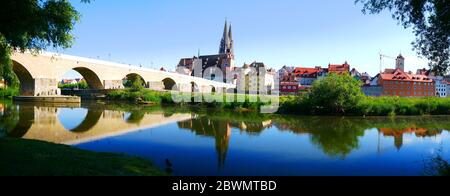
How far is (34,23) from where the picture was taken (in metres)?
11.1

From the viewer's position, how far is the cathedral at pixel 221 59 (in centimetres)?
11488

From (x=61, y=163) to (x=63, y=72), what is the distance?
133 feet

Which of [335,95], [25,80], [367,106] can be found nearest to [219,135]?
[335,95]

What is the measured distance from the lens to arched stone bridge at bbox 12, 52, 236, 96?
39759mm

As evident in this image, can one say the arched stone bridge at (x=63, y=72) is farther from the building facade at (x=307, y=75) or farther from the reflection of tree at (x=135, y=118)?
the building facade at (x=307, y=75)

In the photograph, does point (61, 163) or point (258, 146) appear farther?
point (258, 146)

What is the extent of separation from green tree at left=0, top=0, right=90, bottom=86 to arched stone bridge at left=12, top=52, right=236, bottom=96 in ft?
56.6

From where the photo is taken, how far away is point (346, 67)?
85.2 meters

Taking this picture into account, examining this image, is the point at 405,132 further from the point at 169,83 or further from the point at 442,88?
the point at 442,88

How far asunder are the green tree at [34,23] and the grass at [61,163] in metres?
3.50

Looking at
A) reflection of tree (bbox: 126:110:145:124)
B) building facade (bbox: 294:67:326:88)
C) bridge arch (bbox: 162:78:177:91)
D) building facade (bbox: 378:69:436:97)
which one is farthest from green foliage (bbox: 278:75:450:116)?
building facade (bbox: 294:67:326:88)

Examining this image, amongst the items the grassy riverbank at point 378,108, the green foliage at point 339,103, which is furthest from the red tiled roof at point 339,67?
the green foliage at point 339,103

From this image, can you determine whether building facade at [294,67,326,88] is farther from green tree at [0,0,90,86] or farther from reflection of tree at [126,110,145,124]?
green tree at [0,0,90,86]

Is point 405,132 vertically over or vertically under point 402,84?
under
